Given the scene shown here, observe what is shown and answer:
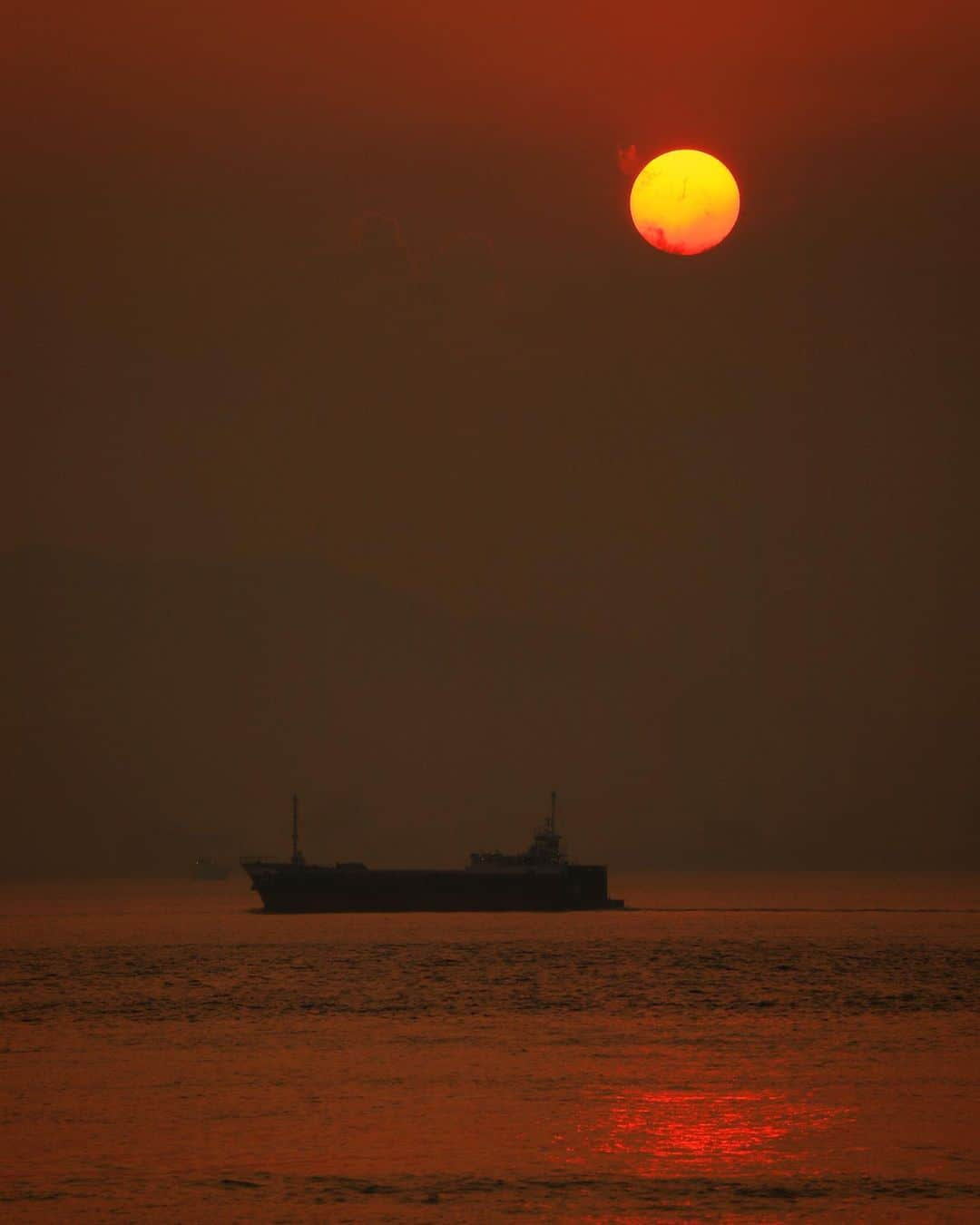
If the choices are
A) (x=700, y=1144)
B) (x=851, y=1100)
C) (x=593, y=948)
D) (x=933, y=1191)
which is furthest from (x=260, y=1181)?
(x=593, y=948)

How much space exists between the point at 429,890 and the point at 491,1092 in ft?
387

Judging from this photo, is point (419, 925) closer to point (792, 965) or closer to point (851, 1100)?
point (792, 965)

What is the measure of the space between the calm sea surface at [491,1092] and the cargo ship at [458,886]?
209ft

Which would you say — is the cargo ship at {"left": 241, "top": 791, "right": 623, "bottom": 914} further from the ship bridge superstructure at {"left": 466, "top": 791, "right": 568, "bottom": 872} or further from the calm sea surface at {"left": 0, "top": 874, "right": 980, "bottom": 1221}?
the calm sea surface at {"left": 0, "top": 874, "right": 980, "bottom": 1221}

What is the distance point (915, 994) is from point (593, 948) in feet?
122

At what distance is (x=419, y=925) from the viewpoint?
478 ft

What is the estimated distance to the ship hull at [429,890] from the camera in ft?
504

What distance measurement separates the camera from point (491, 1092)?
40.6 m

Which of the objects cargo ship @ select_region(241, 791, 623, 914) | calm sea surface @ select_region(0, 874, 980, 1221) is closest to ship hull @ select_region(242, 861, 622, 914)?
cargo ship @ select_region(241, 791, 623, 914)

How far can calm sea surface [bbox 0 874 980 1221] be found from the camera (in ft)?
93.1

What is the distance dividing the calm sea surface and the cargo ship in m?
63.7

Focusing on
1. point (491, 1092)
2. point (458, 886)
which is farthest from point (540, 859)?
point (491, 1092)

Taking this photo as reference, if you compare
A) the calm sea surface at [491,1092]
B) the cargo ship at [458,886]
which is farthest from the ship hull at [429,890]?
the calm sea surface at [491,1092]

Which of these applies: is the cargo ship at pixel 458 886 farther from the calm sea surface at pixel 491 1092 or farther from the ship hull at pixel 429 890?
the calm sea surface at pixel 491 1092
